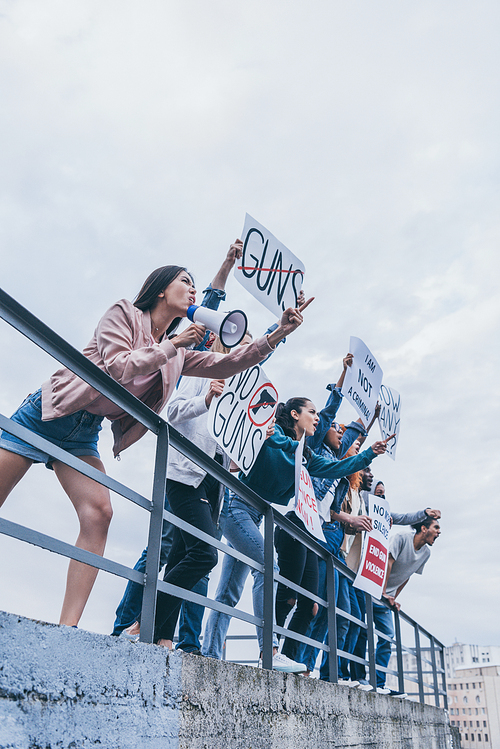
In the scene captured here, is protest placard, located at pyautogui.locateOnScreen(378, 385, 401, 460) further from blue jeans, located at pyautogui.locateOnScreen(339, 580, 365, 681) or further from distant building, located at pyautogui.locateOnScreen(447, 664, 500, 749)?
distant building, located at pyautogui.locateOnScreen(447, 664, 500, 749)

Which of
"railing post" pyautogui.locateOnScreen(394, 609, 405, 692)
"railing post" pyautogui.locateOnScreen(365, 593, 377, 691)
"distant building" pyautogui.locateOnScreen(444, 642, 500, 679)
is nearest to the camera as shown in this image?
"railing post" pyautogui.locateOnScreen(365, 593, 377, 691)

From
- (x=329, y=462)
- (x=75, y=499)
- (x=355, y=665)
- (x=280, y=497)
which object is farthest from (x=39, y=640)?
(x=355, y=665)

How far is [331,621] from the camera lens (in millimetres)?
4781

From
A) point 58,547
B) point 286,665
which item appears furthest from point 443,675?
point 58,547

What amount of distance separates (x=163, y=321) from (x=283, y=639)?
2.35 m

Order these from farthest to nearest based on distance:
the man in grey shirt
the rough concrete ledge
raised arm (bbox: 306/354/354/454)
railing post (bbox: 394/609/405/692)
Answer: the man in grey shirt, railing post (bbox: 394/609/405/692), raised arm (bbox: 306/354/354/454), the rough concrete ledge

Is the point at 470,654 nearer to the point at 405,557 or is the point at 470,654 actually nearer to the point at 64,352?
the point at 405,557

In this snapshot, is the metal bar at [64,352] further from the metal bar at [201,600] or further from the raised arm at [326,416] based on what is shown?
the raised arm at [326,416]

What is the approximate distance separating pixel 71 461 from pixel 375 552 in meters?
4.37

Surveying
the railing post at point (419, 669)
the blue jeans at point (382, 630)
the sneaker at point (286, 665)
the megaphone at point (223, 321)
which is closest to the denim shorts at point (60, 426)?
the megaphone at point (223, 321)

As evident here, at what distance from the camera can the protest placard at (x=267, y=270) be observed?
14.9ft

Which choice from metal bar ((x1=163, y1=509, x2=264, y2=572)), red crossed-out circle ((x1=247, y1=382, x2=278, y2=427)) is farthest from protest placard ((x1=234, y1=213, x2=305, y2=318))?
metal bar ((x1=163, y1=509, x2=264, y2=572))

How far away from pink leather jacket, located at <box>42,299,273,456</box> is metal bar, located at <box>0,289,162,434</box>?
0.15m

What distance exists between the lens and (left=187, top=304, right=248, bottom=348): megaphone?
132 inches
